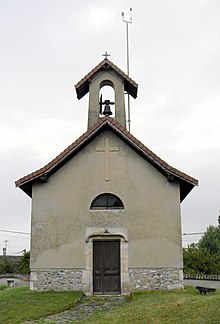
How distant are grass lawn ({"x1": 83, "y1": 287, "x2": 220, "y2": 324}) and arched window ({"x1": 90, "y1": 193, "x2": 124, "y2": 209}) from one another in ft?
15.8

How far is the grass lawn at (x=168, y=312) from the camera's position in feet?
41.1

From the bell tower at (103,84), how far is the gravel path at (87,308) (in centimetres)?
743

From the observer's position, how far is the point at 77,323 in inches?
534

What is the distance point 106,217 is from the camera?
19922mm

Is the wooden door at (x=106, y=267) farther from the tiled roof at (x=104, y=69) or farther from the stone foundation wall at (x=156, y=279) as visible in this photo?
the tiled roof at (x=104, y=69)

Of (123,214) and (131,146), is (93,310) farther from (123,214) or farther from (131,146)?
(131,146)

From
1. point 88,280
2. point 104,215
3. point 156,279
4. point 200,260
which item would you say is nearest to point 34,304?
point 88,280

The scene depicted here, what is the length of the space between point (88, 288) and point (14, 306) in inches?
152

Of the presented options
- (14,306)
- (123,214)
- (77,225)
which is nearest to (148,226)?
(123,214)

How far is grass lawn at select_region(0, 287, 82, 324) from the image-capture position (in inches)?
575

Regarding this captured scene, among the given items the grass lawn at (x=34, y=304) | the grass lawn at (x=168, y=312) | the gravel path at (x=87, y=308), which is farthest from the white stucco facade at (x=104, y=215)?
the grass lawn at (x=168, y=312)

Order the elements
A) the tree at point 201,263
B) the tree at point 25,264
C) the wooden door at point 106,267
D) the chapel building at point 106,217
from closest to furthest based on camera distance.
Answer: the chapel building at point 106,217 → the wooden door at point 106,267 → the tree at point 201,263 → the tree at point 25,264

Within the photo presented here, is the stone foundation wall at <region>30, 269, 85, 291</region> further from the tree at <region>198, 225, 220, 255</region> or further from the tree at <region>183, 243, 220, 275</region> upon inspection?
the tree at <region>198, 225, 220, 255</region>

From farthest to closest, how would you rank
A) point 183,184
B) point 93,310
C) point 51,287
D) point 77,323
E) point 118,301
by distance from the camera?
point 183,184
point 51,287
point 118,301
point 93,310
point 77,323
